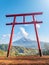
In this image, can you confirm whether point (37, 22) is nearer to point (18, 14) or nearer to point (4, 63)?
point (18, 14)

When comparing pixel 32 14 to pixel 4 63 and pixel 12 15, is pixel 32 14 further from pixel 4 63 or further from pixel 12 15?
pixel 4 63

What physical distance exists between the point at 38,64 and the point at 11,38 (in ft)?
17.3

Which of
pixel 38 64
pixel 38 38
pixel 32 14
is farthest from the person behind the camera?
pixel 32 14

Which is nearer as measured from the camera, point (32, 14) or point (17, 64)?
point (17, 64)

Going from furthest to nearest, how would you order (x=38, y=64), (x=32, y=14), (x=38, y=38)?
(x=32, y=14)
(x=38, y=38)
(x=38, y=64)

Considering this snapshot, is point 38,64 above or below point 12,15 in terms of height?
below

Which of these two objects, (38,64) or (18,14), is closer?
(38,64)

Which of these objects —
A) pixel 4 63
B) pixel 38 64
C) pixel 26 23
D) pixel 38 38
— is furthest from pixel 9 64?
pixel 26 23

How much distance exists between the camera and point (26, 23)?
47.5 feet

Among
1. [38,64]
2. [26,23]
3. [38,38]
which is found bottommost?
[38,64]

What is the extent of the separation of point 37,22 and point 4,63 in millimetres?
5364

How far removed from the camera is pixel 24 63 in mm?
9789

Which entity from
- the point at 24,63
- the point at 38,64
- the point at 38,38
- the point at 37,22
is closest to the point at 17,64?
the point at 24,63

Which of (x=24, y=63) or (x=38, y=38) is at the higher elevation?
(x=38, y=38)
